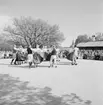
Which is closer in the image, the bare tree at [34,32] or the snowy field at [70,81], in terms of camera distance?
the snowy field at [70,81]

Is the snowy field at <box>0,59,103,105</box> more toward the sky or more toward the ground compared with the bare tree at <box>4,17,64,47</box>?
more toward the ground

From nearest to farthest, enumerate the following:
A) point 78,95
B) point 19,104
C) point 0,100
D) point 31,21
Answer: point 19,104, point 0,100, point 78,95, point 31,21

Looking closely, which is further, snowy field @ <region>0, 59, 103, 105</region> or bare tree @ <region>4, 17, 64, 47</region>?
bare tree @ <region>4, 17, 64, 47</region>

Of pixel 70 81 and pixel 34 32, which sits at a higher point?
pixel 34 32

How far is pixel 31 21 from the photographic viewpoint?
36344 millimetres

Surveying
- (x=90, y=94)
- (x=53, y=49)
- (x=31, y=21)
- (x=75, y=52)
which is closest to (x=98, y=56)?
(x=75, y=52)

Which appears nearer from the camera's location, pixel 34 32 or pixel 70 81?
pixel 70 81

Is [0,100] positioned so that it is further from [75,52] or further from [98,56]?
[98,56]

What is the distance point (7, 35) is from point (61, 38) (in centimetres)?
1380

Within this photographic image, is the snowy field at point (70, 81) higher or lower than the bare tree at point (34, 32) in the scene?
lower

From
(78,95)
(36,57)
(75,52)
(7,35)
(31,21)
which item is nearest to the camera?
(78,95)

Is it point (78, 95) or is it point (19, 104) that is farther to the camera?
point (78, 95)

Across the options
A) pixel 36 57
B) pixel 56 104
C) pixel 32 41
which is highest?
pixel 32 41

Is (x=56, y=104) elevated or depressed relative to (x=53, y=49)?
depressed
